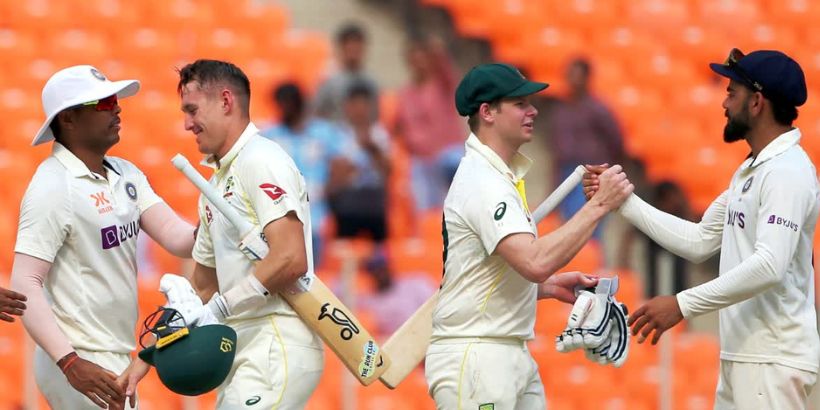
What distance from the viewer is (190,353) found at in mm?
5270

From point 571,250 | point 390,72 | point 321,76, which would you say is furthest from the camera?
point 390,72

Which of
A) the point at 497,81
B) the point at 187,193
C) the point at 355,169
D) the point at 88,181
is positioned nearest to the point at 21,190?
the point at 187,193

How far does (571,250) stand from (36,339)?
6.28ft

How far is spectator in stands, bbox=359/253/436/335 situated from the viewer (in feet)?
31.2

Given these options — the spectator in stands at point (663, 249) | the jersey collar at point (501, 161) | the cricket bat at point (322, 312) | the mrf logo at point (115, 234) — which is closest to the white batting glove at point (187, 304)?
the cricket bat at point (322, 312)

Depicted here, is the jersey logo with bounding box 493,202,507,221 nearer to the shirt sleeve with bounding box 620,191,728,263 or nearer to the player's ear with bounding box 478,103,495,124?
the player's ear with bounding box 478,103,495,124

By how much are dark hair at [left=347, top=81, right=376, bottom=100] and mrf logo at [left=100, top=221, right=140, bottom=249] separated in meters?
4.89

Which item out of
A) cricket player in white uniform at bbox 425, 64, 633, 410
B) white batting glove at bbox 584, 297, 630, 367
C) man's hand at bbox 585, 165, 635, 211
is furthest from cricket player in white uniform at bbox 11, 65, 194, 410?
man's hand at bbox 585, 165, 635, 211

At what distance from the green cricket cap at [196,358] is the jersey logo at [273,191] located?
0.48 m

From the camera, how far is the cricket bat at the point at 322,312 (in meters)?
5.50

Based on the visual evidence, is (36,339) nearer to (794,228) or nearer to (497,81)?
(497,81)

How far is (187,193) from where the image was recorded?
10.2 m

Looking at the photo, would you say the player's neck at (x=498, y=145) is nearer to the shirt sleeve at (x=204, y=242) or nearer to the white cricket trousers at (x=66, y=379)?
the shirt sleeve at (x=204, y=242)

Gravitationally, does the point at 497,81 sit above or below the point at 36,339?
above
